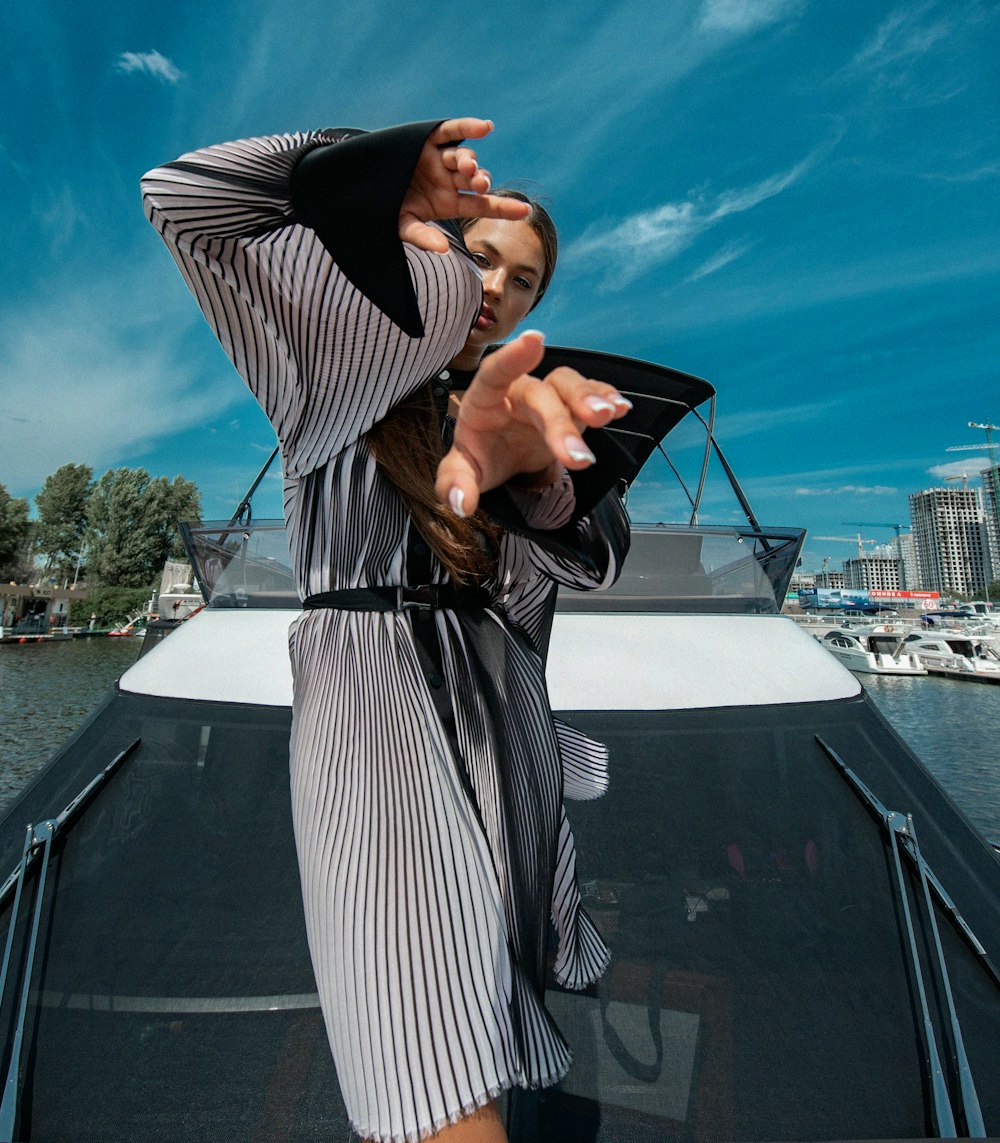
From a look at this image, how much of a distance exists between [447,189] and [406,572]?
383 millimetres

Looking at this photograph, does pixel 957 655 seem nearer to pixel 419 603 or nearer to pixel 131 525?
pixel 419 603

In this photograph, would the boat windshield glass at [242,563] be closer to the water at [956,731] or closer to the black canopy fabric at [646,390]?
the black canopy fabric at [646,390]

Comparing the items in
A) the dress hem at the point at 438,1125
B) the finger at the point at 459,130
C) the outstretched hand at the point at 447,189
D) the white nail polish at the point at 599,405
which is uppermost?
the finger at the point at 459,130

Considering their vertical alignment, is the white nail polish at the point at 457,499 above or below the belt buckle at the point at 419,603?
above

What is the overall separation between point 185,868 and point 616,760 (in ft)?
2.96

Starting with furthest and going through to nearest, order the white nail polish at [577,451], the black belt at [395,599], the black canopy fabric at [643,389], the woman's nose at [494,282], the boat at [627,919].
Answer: the black canopy fabric at [643,389]
the boat at [627,919]
the woman's nose at [494,282]
the black belt at [395,599]
the white nail polish at [577,451]

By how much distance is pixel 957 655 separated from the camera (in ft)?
104

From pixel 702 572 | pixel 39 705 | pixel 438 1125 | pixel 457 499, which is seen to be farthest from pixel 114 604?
pixel 457 499

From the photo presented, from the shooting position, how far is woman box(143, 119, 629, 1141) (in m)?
0.64

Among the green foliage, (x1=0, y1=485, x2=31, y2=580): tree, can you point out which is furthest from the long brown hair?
(x1=0, y1=485, x2=31, y2=580): tree

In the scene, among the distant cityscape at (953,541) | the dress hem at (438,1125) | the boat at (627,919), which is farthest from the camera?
the distant cityscape at (953,541)

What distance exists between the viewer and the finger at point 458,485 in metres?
0.54

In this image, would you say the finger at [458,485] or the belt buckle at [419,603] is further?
the belt buckle at [419,603]

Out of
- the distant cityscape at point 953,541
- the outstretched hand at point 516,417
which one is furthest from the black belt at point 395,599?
the distant cityscape at point 953,541
